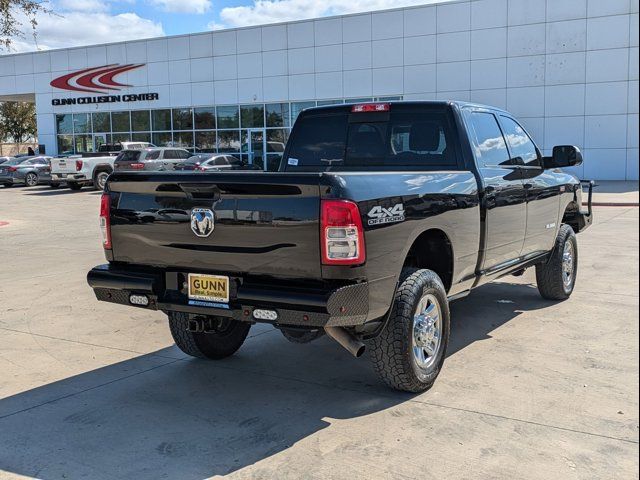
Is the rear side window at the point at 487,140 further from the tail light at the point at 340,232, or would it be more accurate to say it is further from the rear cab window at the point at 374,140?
the tail light at the point at 340,232

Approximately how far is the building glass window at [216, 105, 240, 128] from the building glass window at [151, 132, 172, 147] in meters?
3.37

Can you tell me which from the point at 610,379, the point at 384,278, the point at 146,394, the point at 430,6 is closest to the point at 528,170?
the point at 610,379

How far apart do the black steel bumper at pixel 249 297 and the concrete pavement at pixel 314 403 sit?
72cm

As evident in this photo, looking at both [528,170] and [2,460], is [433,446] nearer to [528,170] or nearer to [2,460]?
[2,460]

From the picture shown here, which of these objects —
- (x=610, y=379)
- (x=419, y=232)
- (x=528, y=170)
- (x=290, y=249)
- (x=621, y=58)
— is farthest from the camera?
(x=621, y=58)

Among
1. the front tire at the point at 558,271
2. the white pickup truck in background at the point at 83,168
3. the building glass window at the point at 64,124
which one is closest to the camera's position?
the front tire at the point at 558,271

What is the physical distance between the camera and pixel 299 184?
12.8 feet

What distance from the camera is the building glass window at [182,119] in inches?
1355

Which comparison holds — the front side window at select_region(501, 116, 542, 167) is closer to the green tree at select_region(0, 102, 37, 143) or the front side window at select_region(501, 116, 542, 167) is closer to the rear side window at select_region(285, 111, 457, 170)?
the rear side window at select_region(285, 111, 457, 170)

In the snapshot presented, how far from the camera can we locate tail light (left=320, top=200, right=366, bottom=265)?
3.83m

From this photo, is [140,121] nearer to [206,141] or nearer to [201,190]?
[206,141]

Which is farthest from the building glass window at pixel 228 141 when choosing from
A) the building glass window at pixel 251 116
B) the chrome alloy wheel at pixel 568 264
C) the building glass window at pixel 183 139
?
the chrome alloy wheel at pixel 568 264

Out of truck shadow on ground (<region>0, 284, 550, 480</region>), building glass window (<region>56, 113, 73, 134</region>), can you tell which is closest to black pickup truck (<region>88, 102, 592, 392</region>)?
truck shadow on ground (<region>0, 284, 550, 480</region>)

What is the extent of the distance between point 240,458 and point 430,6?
27.5m
